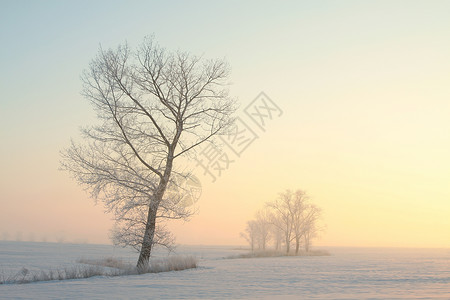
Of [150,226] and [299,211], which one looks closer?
[150,226]

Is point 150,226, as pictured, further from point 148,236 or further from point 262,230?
point 262,230

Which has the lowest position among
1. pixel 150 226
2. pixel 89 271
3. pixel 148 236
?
pixel 89 271

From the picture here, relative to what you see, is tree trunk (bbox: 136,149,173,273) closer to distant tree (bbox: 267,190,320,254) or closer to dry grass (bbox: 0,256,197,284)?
dry grass (bbox: 0,256,197,284)

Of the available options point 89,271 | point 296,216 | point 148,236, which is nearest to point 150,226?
point 148,236

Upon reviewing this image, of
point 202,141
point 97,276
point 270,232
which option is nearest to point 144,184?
point 202,141

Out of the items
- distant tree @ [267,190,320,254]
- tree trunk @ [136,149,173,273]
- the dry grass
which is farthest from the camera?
distant tree @ [267,190,320,254]

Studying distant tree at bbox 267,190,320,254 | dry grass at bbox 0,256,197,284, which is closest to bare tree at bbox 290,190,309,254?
distant tree at bbox 267,190,320,254

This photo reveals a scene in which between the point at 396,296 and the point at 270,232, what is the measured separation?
86.7 m

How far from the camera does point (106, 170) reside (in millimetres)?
20375

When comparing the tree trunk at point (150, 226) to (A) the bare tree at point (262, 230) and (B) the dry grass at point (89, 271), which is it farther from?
(A) the bare tree at point (262, 230)

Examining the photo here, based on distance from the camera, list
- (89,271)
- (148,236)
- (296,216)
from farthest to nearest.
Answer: (296,216) → (148,236) → (89,271)

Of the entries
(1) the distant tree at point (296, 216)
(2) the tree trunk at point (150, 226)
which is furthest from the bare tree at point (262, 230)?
(2) the tree trunk at point (150, 226)

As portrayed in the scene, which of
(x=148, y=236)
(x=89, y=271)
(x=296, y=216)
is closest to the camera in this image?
(x=89, y=271)

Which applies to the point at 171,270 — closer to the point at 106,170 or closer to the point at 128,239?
the point at 128,239
